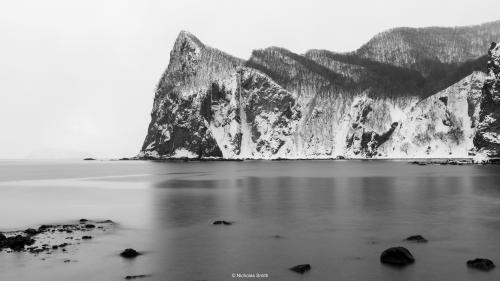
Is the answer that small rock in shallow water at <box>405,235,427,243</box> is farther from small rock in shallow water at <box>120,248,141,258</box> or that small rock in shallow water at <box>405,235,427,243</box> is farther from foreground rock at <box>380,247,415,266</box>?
small rock in shallow water at <box>120,248,141,258</box>

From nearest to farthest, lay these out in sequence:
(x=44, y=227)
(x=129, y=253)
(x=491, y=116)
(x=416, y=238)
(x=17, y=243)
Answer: (x=129, y=253) < (x=17, y=243) < (x=416, y=238) < (x=44, y=227) < (x=491, y=116)

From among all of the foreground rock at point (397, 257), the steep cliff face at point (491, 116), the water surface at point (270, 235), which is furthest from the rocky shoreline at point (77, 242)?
the steep cliff face at point (491, 116)

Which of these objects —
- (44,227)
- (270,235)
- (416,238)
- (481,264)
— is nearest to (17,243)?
(44,227)

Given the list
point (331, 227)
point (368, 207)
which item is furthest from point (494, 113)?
point (331, 227)

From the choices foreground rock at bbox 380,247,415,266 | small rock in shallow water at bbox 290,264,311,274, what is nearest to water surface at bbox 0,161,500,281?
small rock in shallow water at bbox 290,264,311,274

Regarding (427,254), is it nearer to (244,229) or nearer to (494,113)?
(244,229)

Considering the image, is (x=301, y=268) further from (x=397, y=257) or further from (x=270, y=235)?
(x=270, y=235)
